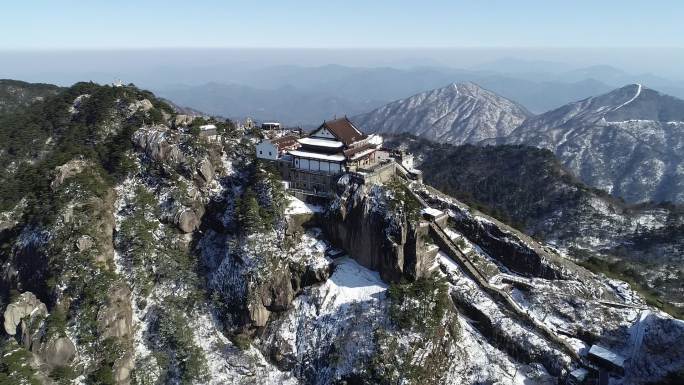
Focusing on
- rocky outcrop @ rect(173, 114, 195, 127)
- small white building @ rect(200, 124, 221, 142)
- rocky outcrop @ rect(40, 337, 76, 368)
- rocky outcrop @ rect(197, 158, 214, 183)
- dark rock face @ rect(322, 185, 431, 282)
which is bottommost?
rocky outcrop @ rect(40, 337, 76, 368)

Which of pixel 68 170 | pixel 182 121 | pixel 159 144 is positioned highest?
pixel 182 121

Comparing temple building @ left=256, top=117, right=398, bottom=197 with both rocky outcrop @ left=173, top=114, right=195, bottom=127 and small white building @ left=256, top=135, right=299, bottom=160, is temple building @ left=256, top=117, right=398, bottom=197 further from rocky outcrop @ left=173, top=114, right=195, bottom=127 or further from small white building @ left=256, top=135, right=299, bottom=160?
rocky outcrop @ left=173, top=114, right=195, bottom=127

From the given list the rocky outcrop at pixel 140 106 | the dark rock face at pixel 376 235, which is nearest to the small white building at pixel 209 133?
the rocky outcrop at pixel 140 106

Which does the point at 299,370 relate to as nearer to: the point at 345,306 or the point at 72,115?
the point at 345,306

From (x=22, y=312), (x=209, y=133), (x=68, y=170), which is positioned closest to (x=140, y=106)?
A: (x=209, y=133)

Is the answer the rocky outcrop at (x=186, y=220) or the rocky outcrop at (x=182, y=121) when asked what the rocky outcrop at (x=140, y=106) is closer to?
the rocky outcrop at (x=182, y=121)

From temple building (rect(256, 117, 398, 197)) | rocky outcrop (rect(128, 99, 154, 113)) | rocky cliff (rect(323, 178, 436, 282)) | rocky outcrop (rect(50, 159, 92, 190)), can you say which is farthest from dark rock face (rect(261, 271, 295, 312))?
rocky outcrop (rect(128, 99, 154, 113))

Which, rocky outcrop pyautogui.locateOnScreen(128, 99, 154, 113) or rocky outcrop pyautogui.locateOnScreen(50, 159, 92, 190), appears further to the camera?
rocky outcrop pyautogui.locateOnScreen(128, 99, 154, 113)

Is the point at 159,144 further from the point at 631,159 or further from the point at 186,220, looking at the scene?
the point at 631,159

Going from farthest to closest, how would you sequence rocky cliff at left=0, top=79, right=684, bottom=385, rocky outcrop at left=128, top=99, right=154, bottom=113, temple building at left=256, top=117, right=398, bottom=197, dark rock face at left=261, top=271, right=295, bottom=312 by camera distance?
rocky outcrop at left=128, top=99, right=154, bottom=113
temple building at left=256, top=117, right=398, bottom=197
dark rock face at left=261, top=271, right=295, bottom=312
rocky cliff at left=0, top=79, right=684, bottom=385
